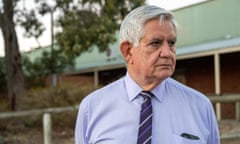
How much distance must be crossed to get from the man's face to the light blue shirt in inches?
4.6

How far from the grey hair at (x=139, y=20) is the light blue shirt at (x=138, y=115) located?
217mm

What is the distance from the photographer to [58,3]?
14.0 meters

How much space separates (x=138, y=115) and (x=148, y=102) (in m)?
0.08

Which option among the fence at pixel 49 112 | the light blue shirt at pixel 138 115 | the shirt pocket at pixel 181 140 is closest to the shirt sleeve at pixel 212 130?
the light blue shirt at pixel 138 115

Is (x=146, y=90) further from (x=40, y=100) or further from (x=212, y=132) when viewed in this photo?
(x=40, y=100)

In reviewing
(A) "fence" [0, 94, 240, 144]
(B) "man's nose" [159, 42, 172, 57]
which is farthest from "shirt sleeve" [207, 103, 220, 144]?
(A) "fence" [0, 94, 240, 144]

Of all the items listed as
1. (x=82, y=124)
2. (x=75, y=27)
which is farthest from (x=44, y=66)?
(x=82, y=124)

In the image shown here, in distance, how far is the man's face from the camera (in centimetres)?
199

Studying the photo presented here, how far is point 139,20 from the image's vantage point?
201 centimetres

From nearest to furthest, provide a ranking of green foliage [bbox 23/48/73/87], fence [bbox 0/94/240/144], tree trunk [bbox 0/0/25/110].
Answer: fence [bbox 0/94/240/144] < tree trunk [bbox 0/0/25/110] < green foliage [bbox 23/48/73/87]

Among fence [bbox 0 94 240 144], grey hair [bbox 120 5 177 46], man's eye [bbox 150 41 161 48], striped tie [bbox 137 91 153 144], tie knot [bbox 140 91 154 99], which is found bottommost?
fence [bbox 0 94 240 144]

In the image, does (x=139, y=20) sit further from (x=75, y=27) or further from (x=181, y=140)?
(x=75, y=27)

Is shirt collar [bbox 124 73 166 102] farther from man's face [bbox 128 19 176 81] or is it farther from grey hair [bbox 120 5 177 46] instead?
grey hair [bbox 120 5 177 46]

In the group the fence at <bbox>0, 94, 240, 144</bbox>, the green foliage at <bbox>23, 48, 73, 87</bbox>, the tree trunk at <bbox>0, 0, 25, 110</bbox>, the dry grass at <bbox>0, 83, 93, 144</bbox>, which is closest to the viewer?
the fence at <bbox>0, 94, 240, 144</bbox>
